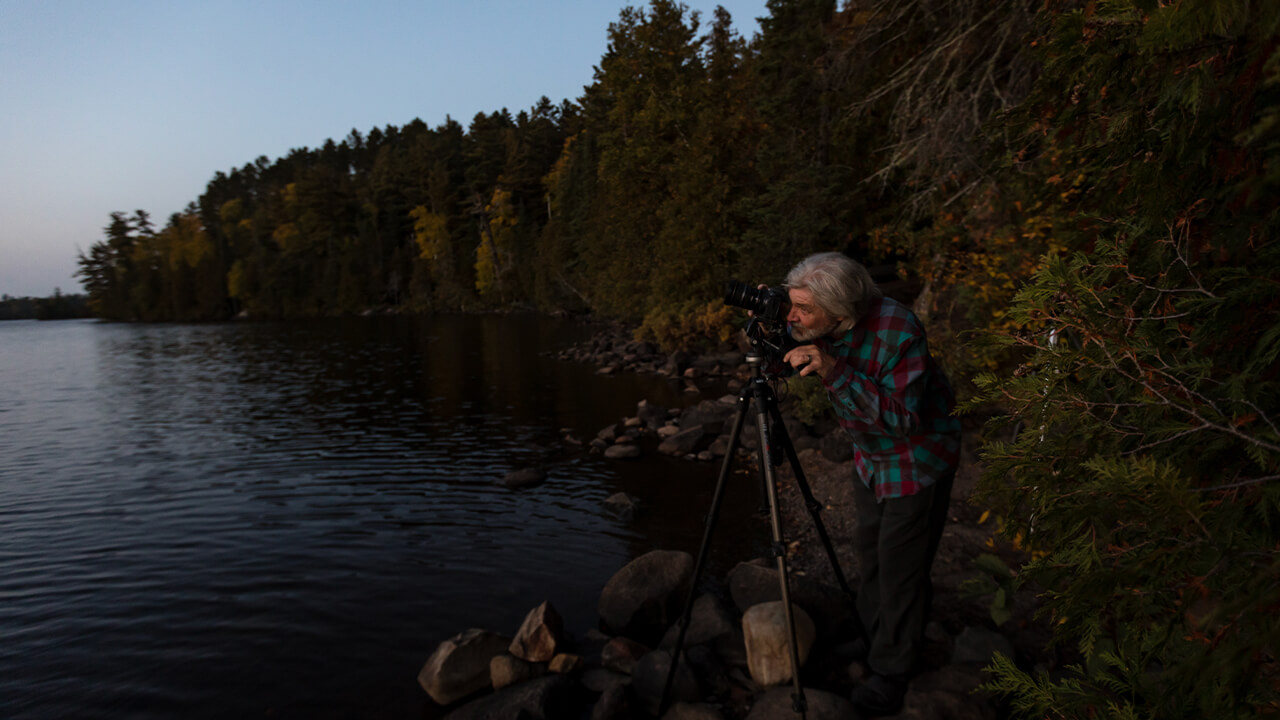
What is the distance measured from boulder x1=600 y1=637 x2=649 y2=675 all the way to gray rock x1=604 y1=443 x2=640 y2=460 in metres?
5.24

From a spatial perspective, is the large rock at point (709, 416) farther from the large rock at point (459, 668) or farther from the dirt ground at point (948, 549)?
the large rock at point (459, 668)

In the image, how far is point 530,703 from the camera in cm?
375

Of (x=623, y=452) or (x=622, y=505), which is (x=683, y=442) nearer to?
(x=623, y=452)

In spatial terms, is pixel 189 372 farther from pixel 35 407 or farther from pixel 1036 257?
pixel 1036 257

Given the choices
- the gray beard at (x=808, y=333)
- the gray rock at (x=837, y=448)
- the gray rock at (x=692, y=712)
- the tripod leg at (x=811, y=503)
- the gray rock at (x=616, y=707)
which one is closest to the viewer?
the gray beard at (x=808, y=333)

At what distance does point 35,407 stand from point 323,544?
1712 centimetres

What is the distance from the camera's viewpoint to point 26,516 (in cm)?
832

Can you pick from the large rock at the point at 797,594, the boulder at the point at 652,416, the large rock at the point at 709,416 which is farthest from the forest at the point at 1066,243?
the boulder at the point at 652,416

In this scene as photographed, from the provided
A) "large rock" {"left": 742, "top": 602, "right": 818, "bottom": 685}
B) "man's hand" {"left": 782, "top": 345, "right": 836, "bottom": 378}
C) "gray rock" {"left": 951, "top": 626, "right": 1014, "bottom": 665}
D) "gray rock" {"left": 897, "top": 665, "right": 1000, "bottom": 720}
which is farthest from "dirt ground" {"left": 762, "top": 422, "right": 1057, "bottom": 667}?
"man's hand" {"left": 782, "top": 345, "right": 836, "bottom": 378}

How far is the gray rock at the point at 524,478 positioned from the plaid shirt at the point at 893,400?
6.26m

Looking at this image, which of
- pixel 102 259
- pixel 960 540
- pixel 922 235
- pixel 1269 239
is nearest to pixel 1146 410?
pixel 1269 239

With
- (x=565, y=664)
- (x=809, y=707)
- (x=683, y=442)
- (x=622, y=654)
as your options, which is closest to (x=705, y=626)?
(x=622, y=654)

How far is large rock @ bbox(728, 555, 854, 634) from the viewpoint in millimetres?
4207

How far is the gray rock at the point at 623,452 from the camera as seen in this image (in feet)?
31.7
